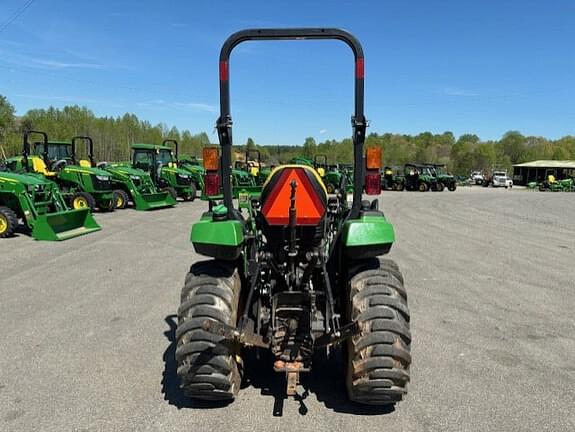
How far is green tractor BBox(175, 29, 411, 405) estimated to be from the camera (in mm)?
2969

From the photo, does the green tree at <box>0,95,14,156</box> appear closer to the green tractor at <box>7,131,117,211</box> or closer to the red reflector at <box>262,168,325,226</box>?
the green tractor at <box>7,131,117,211</box>

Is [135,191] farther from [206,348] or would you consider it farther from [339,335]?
[339,335]

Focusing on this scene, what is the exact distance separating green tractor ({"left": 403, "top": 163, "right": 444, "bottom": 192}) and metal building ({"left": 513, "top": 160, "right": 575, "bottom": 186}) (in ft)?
93.3

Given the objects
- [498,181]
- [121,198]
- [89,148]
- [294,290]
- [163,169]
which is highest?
[89,148]

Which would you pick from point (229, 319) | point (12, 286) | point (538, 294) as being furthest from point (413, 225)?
point (229, 319)

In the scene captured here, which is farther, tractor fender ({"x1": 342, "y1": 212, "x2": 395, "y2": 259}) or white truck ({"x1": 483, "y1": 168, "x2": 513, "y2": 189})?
white truck ({"x1": 483, "y1": 168, "x2": 513, "y2": 189})

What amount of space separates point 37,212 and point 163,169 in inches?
369

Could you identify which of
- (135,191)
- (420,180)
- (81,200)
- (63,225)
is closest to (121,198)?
(135,191)

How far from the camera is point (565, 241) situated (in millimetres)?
10688

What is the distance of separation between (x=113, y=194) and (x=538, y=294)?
41.8 feet

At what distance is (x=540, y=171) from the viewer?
197ft

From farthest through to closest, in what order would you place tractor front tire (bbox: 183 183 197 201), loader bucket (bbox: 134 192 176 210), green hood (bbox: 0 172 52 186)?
tractor front tire (bbox: 183 183 197 201) < loader bucket (bbox: 134 192 176 210) < green hood (bbox: 0 172 52 186)

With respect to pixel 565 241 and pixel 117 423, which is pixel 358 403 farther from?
pixel 565 241

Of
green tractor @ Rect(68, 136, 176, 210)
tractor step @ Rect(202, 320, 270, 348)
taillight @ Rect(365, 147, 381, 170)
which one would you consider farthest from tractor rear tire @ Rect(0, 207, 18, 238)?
taillight @ Rect(365, 147, 381, 170)
